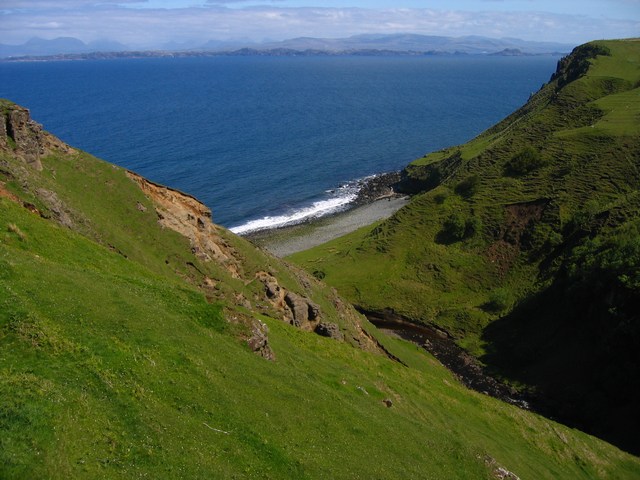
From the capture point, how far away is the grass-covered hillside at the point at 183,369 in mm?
18125

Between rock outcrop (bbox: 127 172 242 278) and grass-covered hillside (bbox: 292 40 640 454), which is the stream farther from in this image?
rock outcrop (bbox: 127 172 242 278)

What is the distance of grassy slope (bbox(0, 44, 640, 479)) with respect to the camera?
1770 cm

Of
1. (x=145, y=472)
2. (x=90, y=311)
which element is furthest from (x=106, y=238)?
(x=145, y=472)

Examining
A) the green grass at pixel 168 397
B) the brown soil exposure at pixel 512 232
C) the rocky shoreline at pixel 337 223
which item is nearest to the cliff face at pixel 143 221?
the green grass at pixel 168 397

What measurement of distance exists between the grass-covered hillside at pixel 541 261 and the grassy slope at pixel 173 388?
12250 millimetres

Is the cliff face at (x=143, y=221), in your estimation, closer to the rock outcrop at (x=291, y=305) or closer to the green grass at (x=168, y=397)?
the rock outcrop at (x=291, y=305)

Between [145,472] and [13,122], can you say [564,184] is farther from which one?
[145,472]

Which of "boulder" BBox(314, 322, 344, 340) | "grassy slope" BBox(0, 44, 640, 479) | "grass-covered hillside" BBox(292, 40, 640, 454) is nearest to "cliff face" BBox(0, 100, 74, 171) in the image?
"grassy slope" BBox(0, 44, 640, 479)

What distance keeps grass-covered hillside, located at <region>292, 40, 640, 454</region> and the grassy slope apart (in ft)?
40.2

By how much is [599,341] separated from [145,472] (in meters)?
53.8

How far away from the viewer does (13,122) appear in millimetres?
43344

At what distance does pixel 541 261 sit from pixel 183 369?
6423 cm

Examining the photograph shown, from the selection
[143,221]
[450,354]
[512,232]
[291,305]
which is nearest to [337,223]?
[512,232]

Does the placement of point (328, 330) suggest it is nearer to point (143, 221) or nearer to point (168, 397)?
point (143, 221)
